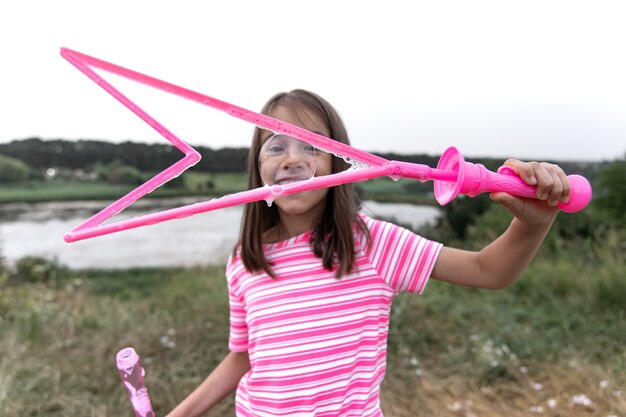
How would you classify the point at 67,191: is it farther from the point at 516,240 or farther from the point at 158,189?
the point at 516,240

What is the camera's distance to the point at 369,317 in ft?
3.87

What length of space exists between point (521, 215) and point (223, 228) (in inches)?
179

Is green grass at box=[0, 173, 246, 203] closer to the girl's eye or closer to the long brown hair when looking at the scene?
the long brown hair

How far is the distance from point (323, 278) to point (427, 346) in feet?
6.71

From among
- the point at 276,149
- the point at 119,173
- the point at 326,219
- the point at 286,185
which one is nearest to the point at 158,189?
the point at 119,173

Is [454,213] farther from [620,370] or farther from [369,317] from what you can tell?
[369,317]

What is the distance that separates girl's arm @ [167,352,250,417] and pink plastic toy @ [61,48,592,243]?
71 cm

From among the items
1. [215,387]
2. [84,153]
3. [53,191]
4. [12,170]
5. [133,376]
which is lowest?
[53,191]

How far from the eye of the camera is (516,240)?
1.02 m

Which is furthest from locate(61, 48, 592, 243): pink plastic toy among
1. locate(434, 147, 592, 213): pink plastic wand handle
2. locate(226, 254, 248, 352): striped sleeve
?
locate(226, 254, 248, 352): striped sleeve

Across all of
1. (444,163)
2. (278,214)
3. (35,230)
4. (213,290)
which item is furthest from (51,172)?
(444,163)

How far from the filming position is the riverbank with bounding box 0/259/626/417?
239 cm

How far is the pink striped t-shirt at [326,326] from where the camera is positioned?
3.74ft

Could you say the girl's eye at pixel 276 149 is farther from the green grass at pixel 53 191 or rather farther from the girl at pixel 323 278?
the green grass at pixel 53 191
